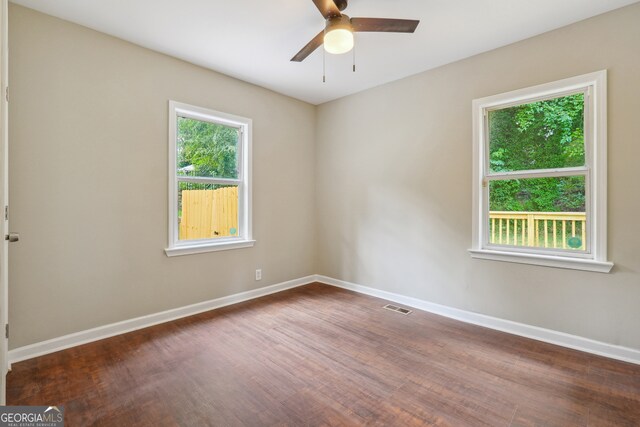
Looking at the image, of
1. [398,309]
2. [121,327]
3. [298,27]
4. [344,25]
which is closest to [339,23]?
[344,25]

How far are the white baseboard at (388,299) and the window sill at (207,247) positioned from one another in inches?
22.8

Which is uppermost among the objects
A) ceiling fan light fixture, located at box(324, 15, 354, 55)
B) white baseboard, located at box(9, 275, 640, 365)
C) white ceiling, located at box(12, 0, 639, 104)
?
white ceiling, located at box(12, 0, 639, 104)

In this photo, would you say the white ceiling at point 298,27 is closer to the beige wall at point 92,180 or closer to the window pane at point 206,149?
the beige wall at point 92,180

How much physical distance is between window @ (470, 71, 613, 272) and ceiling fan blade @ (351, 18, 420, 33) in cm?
141

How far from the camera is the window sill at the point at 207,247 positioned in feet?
10.1

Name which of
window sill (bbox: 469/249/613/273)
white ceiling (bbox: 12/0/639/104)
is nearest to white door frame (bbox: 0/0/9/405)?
A: white ceiling (bbox: 12/0/639/104)

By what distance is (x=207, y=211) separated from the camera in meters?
3.47

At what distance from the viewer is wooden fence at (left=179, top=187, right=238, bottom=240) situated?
328cm

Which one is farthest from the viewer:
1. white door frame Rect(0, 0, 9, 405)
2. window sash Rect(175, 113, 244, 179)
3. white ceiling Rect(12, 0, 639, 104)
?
window sash Rect(175, 113, 244, 179)

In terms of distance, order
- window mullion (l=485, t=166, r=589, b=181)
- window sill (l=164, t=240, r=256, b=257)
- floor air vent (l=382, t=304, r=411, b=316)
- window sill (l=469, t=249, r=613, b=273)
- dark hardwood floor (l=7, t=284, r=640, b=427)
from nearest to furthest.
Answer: dark hardwood floor (l=7, t=284, r=640, b=427) < window sill (l=469, t=249, r=613, b=273) < window mullion (l=485, t=166, r=589, b=181) < window sill (l=164, t=240, r=256, b=257) < floor air vent (l=382, t=304, r=411, b=316)

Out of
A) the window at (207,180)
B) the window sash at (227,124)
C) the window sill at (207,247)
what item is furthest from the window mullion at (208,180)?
the window sill at (207,247)

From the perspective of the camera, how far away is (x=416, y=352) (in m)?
2.46

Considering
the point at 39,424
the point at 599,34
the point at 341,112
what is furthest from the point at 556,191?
the point at 39,424

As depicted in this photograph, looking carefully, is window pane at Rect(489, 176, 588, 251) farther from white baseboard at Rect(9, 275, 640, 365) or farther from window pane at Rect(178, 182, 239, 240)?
window pane at Rect(178, 182, 239, 240)
